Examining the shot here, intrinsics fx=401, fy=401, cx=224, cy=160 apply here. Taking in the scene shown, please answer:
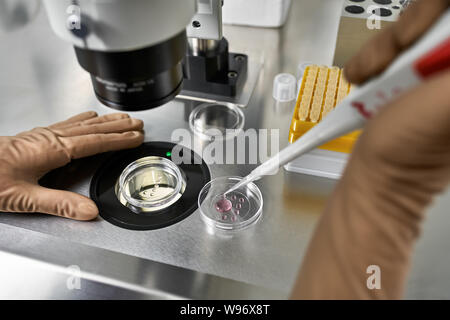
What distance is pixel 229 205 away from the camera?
30.7 inches

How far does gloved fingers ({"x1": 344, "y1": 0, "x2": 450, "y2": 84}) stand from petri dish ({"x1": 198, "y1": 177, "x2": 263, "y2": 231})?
390mm

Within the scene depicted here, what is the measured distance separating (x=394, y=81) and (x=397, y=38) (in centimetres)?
5

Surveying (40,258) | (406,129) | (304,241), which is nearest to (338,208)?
(406,129)

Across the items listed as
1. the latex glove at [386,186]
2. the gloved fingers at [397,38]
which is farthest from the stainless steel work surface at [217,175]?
the gloved fingers at [397,38]

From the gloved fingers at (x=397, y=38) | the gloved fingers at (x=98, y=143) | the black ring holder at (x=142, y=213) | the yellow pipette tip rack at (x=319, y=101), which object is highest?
the gloved fingers at (x=397, y=38)

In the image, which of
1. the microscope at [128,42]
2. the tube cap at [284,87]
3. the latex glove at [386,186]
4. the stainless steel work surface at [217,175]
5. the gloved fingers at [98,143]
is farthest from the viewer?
the tube cap at [284,87]

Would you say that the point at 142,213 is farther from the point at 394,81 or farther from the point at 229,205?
the point at 394,81

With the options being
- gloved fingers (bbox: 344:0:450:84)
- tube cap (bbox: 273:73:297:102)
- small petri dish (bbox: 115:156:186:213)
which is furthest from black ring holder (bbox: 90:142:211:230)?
gloved fingers (bbox: 344:0:450:84)

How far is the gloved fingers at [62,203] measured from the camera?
0.72 m

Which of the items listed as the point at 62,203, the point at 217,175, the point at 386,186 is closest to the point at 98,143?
the point at 62,203

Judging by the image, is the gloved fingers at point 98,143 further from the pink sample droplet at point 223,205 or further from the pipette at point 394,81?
the pipette at point 394,81

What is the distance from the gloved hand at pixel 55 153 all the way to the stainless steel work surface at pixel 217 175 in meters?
0.03
